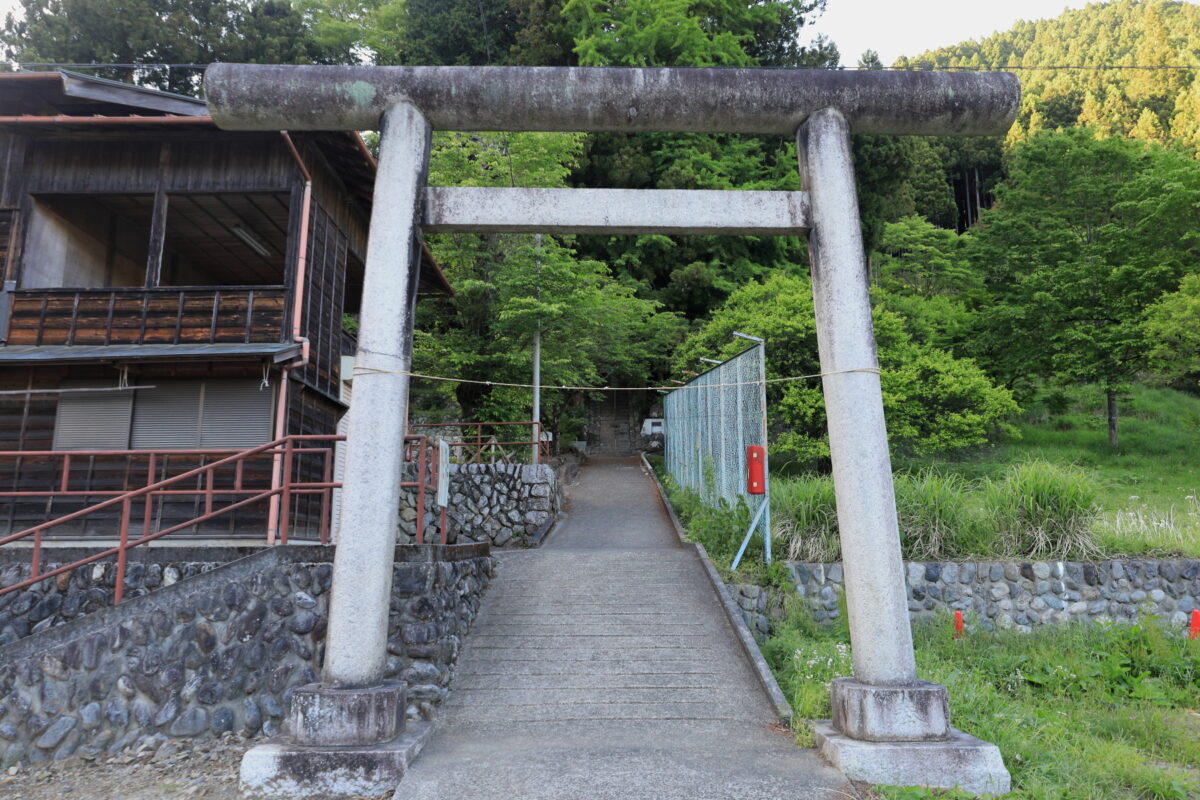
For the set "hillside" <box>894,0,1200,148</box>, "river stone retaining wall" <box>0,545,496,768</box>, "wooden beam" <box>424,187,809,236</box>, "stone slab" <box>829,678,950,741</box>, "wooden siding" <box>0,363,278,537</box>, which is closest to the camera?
"stone slab" <box>829,678,950,741</box>

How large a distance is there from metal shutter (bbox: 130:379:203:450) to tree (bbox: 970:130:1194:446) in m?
22.4

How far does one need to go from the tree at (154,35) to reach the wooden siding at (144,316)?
16400mm

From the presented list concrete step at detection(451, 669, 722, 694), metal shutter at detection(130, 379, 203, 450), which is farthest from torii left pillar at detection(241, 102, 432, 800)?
metal shutter at detection(130, 379, 203, 450)

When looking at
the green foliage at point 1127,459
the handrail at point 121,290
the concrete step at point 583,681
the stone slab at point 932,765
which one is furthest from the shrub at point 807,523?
the handrail at point 121,290

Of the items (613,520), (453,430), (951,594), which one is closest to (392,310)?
(951,594)

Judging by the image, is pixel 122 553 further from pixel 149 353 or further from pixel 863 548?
pixel 863 548

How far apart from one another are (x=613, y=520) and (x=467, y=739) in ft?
32.9

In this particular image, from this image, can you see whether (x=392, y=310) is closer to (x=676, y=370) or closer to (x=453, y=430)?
(x=453, y=430)

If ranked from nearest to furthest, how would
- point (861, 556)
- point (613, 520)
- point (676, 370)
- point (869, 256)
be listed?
point (861, 556)
point (613, 520)
point (676, 370)
point (869, 256)

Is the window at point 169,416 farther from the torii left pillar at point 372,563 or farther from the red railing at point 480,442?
the torii left pillar at point 372,563

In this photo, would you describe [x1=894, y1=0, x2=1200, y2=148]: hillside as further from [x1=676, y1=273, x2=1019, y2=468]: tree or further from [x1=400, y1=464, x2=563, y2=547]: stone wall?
[x1=400, y1=464, x2=563, y2=547]: stone wall

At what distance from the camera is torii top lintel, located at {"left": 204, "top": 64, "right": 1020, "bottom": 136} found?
Result: 5.30m

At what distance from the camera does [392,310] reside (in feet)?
16.5

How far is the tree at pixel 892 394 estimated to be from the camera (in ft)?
51.9
